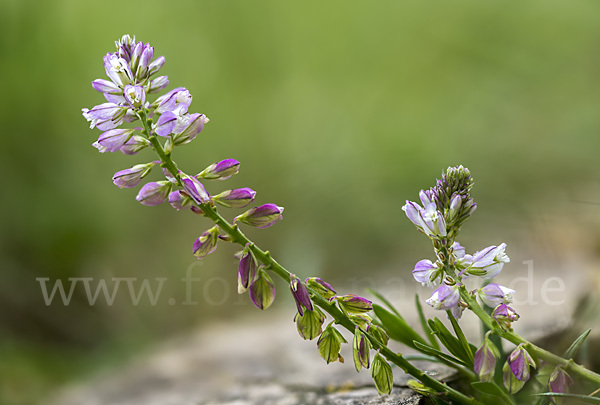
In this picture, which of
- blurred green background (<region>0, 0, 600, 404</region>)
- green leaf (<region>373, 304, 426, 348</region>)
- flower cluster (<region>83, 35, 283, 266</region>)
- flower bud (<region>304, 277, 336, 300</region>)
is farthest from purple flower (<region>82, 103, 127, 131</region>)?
blurred green background (<region>0, 0, 600, 404</region>)

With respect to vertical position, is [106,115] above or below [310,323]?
above

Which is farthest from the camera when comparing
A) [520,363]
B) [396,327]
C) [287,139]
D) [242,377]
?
[287,139]

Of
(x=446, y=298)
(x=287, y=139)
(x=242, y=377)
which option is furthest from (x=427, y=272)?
(x=287, y=139)

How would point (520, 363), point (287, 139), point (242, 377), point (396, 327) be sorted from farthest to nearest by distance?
point (287, 139) → point (242, 377) → point (396, 327) → point (520, 363)

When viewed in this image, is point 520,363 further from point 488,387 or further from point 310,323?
point 310,323

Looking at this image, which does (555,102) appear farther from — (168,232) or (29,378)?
(29,378)

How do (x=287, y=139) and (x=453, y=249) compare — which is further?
(x=287, y=139)

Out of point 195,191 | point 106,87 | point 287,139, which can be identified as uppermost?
point 287,139

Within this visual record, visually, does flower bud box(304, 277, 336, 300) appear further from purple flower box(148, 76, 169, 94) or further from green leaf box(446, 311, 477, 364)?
purple flower box(148, 76, 169, 94)
